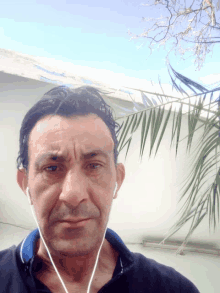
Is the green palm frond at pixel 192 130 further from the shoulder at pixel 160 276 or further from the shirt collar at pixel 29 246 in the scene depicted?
the shirt collar at pixel 29 246

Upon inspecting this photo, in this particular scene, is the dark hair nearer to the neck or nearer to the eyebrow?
the eyebrow

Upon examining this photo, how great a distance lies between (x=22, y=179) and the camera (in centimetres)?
55

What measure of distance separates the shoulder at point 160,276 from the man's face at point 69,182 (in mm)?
152

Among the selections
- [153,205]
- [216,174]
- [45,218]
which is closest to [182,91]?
[216,174]

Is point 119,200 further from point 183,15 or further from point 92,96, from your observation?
point 183,15

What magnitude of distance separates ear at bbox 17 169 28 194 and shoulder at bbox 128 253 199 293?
345 millimetres

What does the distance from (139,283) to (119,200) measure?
0.88 feet

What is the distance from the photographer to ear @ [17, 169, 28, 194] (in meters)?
0.55

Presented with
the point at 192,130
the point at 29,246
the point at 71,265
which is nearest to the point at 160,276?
the point at 71,265

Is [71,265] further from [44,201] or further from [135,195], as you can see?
[135,195]

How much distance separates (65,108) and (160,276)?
493 mm

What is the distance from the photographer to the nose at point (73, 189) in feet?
1.63

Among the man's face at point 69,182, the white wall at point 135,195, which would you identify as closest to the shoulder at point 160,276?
the white wall at point 135,195

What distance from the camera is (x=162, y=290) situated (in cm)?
57
